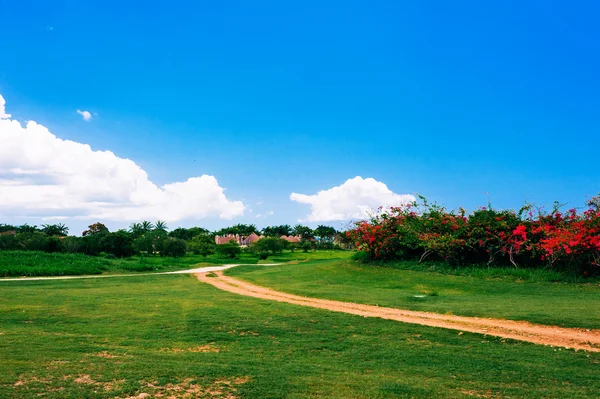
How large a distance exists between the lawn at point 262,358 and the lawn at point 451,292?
3.38 meters

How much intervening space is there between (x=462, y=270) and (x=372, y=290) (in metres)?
8.12

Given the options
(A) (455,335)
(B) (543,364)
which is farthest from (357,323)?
(B) (543,364)

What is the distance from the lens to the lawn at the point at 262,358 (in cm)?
729

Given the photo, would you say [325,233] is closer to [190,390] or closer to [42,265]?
[42,265]

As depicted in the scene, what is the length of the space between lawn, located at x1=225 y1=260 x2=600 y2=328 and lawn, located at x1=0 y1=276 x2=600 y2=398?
338cm

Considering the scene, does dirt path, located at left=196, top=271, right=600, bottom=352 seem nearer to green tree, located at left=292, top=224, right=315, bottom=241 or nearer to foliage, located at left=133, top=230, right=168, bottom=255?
foliage, located at left=133, top=230, right=168, bottom=255

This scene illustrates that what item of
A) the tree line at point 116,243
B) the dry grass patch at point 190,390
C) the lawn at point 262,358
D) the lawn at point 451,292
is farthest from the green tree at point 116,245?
the dry grass patch at point 190,390

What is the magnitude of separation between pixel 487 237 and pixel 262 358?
22.0 m

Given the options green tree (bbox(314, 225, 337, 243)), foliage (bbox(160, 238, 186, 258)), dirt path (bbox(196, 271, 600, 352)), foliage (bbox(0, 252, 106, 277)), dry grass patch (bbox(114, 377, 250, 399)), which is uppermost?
green tree (bbox(314, 225, 337, 243))

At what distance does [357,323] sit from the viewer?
13.2 m

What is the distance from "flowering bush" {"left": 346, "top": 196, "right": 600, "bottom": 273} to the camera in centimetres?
2328

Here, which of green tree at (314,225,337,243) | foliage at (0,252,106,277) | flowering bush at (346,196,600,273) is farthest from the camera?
green tree at (314,225,337,243)

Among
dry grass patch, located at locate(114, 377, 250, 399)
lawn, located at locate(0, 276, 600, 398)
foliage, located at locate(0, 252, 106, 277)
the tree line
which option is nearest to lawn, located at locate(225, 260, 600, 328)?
lawn, located at locate(0, 276, 600, 398)

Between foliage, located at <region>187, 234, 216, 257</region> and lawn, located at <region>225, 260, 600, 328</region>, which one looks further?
foliage, located at <region>187, 234, 216, 257</region>
